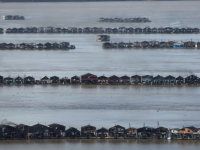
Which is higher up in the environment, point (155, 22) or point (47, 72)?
point (155, 22)

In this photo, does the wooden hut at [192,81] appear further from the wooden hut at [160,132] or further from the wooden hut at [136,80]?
the wooden hut at [160,132]

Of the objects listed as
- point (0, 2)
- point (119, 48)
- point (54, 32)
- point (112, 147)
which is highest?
point (0, 2)

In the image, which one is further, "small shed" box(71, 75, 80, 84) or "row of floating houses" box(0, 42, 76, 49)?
"row of floating houses" box(0, 42, 76, 49)

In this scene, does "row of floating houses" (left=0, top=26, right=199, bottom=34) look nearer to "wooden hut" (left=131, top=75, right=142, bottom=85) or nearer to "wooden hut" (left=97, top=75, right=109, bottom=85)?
"wooden hut" (left=131, top=75, right=142, bottom=85)

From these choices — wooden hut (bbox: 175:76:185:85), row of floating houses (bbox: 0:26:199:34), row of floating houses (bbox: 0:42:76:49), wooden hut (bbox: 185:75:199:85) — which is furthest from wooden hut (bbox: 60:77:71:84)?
row of floating houses (bbox: 0:26:199:34)

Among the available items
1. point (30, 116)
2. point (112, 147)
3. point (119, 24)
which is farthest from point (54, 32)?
point (112, 147)

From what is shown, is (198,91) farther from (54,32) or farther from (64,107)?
(54,32)

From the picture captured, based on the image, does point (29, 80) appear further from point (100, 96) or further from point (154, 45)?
point (154, 45)
